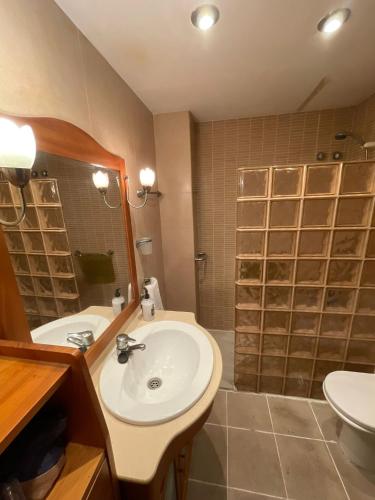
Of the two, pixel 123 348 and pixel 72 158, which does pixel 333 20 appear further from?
pixel 123 348

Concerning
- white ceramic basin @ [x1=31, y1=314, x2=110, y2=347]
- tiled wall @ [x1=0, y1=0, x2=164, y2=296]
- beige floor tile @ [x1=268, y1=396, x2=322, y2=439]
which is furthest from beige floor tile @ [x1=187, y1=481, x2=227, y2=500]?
tiled wall @ [x1=0, y1=0, x2=164, y2=296]

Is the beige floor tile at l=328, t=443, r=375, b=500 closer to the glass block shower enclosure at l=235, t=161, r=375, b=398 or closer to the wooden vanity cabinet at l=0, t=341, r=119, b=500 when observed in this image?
the glass block shower enclosure at l=235, t=161, r=375, b=398

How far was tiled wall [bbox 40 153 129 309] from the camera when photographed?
82cm

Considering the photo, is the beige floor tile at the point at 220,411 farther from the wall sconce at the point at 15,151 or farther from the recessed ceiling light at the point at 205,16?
the recessed ceiling light at the point at 205,16

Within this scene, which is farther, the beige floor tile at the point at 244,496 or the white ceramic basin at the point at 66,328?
the beige floor tile at the point at 244,496

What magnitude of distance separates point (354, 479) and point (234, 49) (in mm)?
2360

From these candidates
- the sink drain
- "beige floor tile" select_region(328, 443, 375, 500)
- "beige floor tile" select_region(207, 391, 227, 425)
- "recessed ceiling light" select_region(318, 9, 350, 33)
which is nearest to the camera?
"recessed ceiling light" select_region(318, 9, 350, 33)

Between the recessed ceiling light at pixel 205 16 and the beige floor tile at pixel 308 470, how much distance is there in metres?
2.27

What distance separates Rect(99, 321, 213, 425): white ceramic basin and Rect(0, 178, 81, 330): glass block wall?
1.14ft

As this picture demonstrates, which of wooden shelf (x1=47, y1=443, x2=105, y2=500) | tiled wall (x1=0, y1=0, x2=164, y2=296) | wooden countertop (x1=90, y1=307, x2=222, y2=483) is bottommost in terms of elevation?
wooden countertop (x1=90, y1=307, x2=222, y2=483)

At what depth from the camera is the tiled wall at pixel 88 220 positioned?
0.82 meters

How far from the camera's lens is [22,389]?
15.6 inches

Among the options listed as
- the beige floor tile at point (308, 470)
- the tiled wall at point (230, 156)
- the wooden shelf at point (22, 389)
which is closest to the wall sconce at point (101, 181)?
the wooden shelf at point (22, 389)

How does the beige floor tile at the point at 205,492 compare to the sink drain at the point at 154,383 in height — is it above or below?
below
